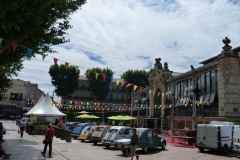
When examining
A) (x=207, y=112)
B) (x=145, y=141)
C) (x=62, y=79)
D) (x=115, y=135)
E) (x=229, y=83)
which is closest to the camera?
(x=145, y=141)

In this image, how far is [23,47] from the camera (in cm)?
1457

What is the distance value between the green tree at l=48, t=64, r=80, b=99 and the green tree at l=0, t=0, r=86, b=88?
42905 mm

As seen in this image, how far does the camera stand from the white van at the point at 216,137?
16.4 meters

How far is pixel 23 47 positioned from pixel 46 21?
2.03m

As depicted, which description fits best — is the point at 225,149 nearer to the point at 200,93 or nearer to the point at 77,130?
the point at 200,93

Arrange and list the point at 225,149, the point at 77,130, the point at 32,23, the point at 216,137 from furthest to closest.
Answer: the point at 77,130 → the point at 225,149 → the point at 216,137 → the point at 32,23

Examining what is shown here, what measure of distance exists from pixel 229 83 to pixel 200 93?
5451 mm

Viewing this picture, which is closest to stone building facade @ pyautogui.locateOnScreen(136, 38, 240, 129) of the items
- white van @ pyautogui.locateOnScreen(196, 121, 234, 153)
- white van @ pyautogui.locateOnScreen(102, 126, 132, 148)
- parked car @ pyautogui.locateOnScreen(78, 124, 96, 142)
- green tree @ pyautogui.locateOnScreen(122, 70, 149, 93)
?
white van @ pyautogui.locateOnScreen(196, 121, 234, 153)

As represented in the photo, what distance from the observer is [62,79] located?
59344mm

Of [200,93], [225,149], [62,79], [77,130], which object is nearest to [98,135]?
[77,130]

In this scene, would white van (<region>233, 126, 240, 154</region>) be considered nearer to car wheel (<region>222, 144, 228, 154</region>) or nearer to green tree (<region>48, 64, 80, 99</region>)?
car wheel (<region>222, 144, 228, 154</region>)

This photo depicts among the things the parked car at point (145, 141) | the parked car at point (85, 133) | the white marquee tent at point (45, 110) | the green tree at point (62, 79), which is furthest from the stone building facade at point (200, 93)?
the green tree at point (62, 79)

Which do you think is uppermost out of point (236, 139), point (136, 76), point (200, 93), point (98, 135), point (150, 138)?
point (136, 76)

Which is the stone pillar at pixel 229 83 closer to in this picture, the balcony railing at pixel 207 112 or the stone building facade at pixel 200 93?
the stone building facade at pixel 200 93
